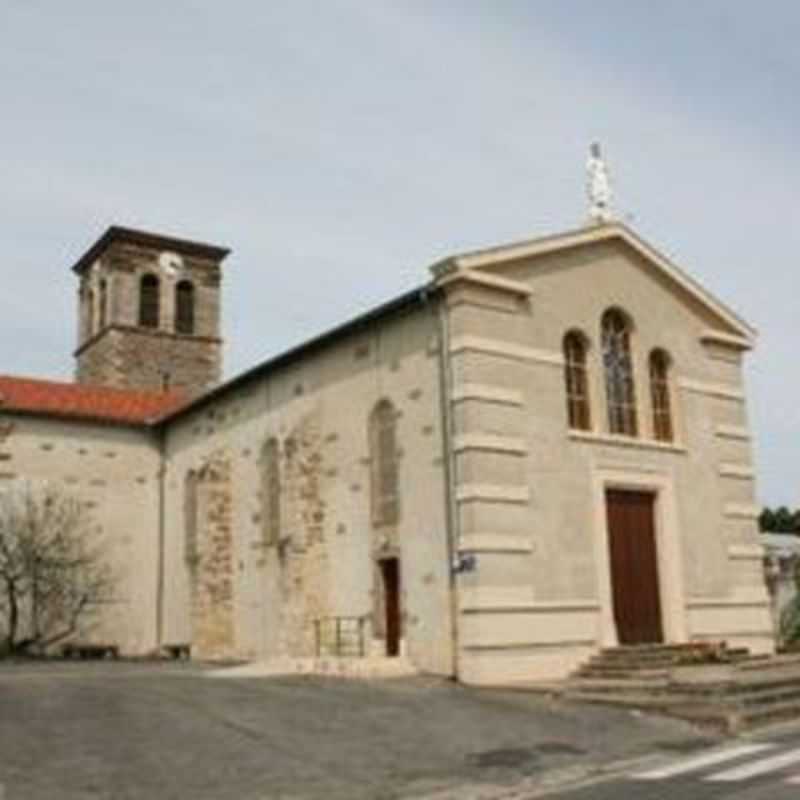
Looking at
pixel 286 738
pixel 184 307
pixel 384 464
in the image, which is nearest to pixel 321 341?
pixel 384 464

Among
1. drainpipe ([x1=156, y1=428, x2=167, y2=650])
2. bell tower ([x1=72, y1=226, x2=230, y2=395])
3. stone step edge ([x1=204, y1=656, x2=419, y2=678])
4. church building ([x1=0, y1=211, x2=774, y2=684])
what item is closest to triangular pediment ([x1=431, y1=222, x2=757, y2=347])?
church building ([x1=0, y1=211, x2=774, y2=684])

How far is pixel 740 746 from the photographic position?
16.6 meters

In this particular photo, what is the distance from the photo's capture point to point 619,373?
2645 cm

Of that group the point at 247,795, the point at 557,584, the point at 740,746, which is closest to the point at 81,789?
the point at 247,795

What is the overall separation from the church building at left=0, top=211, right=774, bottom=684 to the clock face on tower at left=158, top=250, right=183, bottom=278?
15.9m

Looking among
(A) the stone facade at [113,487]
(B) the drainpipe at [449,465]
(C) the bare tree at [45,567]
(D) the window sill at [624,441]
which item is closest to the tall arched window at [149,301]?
(A) the stone facade at [113,487]

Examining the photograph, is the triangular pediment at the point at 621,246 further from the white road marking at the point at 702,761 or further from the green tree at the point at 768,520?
Result: the green tree at the point at 768,520

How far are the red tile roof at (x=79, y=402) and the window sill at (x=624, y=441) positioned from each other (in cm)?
1447

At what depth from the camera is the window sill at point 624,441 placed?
25.0m

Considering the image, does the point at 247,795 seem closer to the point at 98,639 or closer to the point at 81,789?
the point at 81,789

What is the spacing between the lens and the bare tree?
32125 mm

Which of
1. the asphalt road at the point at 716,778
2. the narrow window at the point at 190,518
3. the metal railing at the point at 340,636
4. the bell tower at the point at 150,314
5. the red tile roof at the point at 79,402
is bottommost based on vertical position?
the asphalt road at the point at 716,778

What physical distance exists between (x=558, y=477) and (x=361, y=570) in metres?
4.35

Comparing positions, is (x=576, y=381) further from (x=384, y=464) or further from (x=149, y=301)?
(x=149, y=301)
